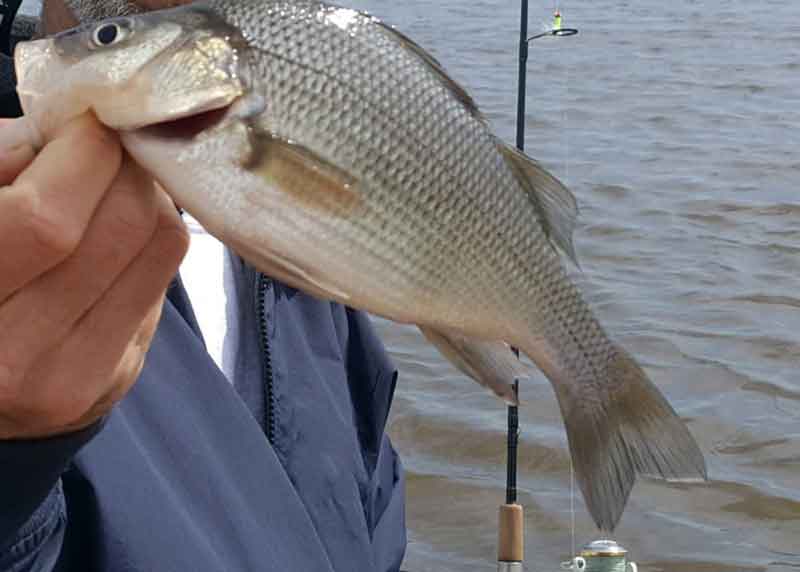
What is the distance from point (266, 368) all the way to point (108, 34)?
32.7 inches

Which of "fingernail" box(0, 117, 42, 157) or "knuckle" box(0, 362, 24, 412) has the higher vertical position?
"fingernail" box(0, 117, 42, 157)

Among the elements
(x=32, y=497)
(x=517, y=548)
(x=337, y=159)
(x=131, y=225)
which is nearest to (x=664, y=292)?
(x=517, y=548)

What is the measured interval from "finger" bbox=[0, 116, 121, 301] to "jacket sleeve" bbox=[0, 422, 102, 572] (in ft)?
0.67

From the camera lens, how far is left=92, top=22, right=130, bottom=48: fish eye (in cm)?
136

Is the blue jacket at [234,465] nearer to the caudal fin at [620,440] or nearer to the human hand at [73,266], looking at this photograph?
the human hand at [73,266]

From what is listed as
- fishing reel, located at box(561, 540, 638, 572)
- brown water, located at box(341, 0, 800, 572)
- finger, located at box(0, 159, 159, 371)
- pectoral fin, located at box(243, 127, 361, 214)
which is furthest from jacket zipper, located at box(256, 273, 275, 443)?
brown water, located at box(341, 0, 800, 572)

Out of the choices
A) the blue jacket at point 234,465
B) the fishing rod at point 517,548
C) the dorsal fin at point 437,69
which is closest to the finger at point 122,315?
the blue jacket at point 234,465

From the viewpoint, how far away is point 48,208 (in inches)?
45.7

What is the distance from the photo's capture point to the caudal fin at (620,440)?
5.57 feet

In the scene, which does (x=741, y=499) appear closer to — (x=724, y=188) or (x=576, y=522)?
(x=576, y=522)

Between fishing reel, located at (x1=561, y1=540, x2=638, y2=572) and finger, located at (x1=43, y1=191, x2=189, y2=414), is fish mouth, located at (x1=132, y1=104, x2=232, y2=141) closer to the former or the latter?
finger, located at (x1=43, y1=191, x2=189, y2=414)

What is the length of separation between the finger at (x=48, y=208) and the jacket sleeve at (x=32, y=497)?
0.67ft

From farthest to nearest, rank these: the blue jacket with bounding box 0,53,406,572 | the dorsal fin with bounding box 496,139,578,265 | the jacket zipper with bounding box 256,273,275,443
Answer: the jacket zipper with bounding box 256,273,275,443, the dorsal fin with bounding box 496,139,578,265, the blue jacket with bounding box 0,53,406,572

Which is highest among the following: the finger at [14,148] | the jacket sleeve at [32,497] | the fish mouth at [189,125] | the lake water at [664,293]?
the finger at [14,148]
